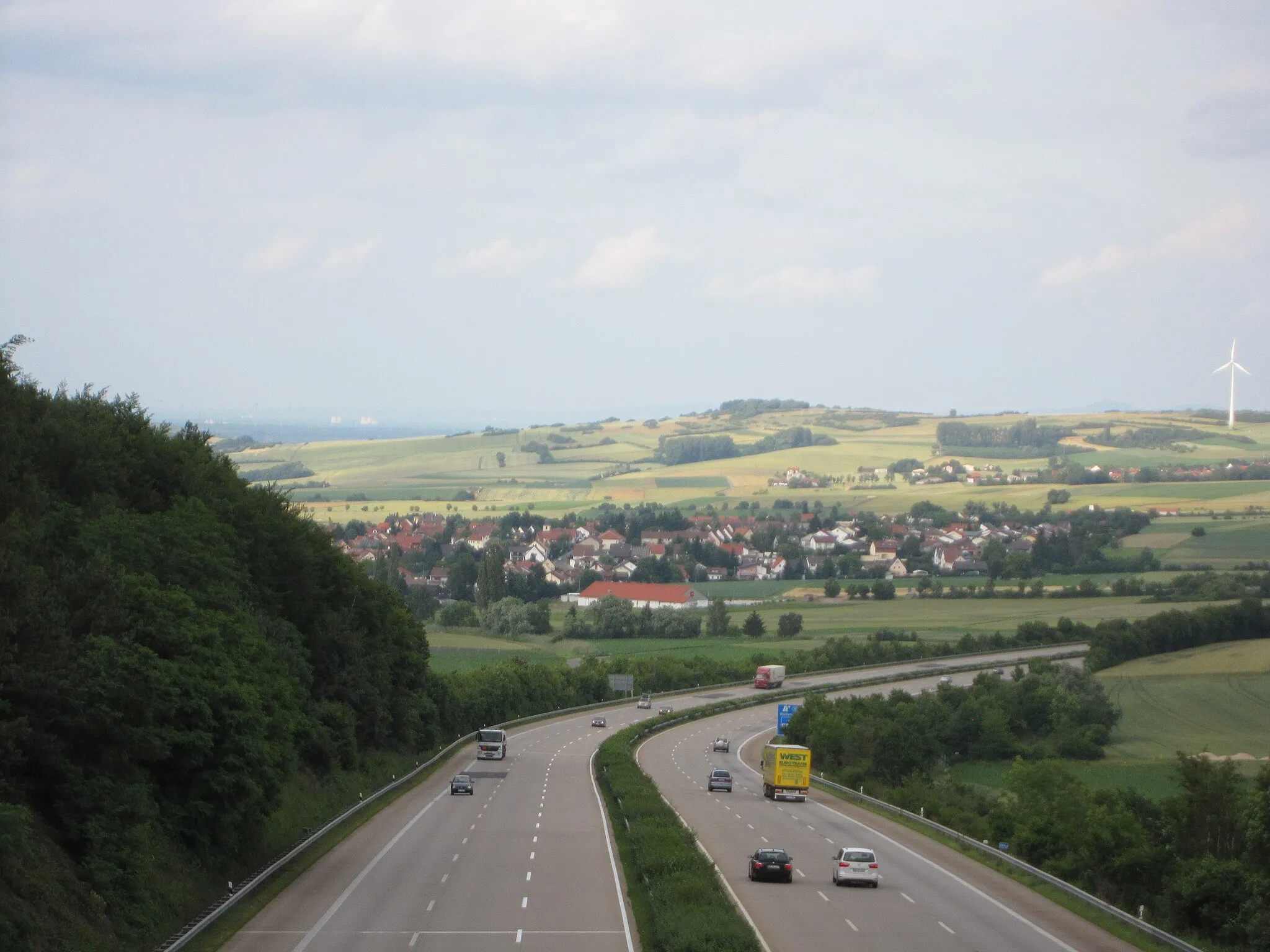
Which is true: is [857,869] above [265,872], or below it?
below

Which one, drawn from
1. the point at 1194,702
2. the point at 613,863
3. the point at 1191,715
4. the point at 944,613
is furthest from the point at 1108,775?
the point at 944,613

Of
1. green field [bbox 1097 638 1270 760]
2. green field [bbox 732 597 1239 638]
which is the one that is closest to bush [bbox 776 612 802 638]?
green field [bbox 732 597 1239 638]

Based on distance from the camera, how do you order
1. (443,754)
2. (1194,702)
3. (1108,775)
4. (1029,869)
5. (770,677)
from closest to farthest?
(1029,869) < (1108,775) < (443,754) < (1194,702) < (770,677)

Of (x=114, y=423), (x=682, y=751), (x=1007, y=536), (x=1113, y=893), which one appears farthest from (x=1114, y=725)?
(x=1007, y=536)

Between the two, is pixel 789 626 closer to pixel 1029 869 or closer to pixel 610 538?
pixel 610 538

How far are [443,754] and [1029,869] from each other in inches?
1405

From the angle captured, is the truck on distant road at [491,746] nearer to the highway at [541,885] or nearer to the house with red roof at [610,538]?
the highway at [541,885]

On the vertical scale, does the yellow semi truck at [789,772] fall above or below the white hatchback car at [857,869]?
below

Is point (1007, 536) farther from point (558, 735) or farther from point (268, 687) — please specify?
point (268, 687)

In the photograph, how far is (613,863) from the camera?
33.5 meters

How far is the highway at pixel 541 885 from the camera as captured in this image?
992 inches

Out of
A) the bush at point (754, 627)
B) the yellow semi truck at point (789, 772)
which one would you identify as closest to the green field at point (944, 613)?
the bush at point (754, 627)

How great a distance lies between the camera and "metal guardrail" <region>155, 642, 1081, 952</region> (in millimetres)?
25328

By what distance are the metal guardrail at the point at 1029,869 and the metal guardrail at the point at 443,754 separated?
1723 cm
